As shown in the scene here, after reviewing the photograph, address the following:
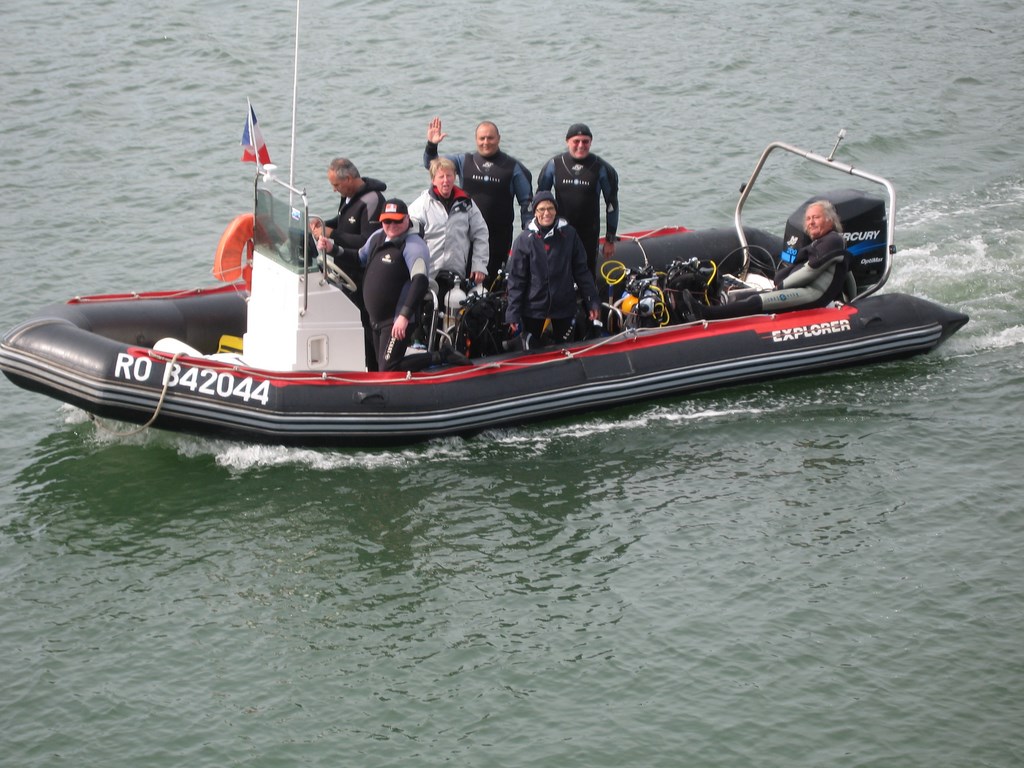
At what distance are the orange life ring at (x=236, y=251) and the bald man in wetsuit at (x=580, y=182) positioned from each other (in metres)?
1.95

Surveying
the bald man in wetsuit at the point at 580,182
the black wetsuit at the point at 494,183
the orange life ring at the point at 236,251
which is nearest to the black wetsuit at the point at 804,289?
the bald man in wetsuit at the point at 580,182

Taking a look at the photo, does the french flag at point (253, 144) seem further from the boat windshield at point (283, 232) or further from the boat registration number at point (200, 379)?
the boat registration number at point (200, 379)

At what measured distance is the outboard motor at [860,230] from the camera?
387 inches

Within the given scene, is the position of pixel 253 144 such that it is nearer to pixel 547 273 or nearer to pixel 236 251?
pixel 236 251

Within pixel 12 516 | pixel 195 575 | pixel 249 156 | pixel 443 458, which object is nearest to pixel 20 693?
pixel 195 575

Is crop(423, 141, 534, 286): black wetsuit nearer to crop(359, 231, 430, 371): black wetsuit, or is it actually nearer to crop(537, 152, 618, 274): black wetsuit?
crop(537, 152, 618, 274): black wetsuit

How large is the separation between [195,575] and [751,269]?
15.7 ft

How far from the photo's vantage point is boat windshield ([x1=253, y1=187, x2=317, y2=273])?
850cm

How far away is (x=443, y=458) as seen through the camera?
28.4 feet

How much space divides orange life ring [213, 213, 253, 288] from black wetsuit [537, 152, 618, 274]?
76.8 inches

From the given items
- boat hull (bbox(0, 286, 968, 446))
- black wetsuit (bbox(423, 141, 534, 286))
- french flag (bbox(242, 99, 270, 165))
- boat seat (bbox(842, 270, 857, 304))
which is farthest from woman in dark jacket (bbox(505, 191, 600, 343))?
boat seat (bbox(842, 270, 857, 304))

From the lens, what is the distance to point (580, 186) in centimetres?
918

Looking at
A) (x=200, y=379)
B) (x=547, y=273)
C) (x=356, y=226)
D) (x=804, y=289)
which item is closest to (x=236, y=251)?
(x=356, y=226)

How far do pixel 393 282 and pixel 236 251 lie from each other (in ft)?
4.80
